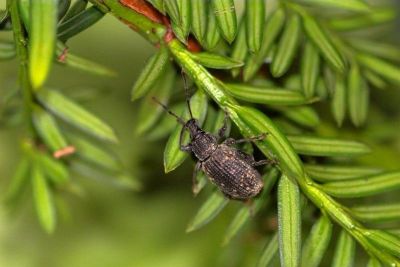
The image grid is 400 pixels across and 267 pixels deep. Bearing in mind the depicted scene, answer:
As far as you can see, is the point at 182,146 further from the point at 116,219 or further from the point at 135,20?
the point at 116,219

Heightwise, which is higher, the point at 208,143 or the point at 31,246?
the point at 208,143

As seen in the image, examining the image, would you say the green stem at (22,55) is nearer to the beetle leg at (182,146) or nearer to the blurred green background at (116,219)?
the beetle leg at (182,146)

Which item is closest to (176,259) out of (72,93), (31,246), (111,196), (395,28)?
(111,196)

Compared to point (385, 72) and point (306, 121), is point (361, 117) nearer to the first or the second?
point (385, 72)

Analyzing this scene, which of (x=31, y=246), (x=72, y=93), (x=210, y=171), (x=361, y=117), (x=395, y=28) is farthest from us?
(x=395, y=28)

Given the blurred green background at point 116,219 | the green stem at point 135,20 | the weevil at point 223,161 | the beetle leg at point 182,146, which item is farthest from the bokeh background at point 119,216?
the green stem at point 135,20

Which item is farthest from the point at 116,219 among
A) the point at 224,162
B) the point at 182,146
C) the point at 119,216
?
the point at 182,146

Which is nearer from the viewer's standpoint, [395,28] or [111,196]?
[111,196]
